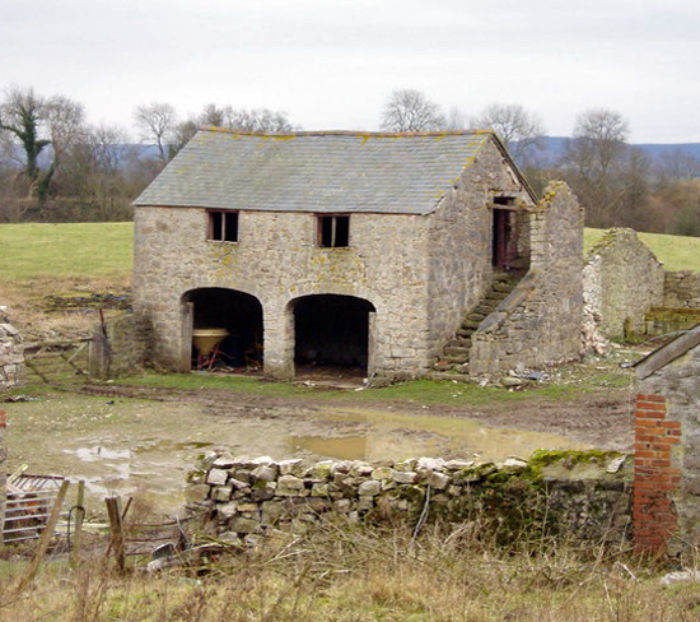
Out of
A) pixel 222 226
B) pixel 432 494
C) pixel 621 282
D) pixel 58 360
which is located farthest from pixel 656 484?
pixel 621 282

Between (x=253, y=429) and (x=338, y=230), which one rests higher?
(x=338, y=230)

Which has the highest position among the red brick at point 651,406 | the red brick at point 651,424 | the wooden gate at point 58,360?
the red brick at point 651,406

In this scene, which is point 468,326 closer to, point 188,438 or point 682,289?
point 188,438

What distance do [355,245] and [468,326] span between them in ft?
11.1

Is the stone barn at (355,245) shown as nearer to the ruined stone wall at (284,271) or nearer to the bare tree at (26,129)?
the ruined stone wall at (284,271)

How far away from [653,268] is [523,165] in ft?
102

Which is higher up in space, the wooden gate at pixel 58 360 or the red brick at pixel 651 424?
the red brick at pixel 651 424

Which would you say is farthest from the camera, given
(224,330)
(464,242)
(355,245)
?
(224,330)

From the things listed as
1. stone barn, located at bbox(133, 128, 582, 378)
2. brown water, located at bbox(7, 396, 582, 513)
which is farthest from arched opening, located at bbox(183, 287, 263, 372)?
brown water, located at bbox(7, 396, 582, 513)

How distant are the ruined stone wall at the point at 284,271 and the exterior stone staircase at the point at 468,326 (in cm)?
54

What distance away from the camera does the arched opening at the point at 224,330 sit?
86.5ft

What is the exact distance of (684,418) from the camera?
991cm

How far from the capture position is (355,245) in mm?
24078

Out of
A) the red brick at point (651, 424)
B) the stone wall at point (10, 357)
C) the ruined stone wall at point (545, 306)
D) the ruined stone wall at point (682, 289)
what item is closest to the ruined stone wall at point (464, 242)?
the ruined stone wall at point (545, 306)
